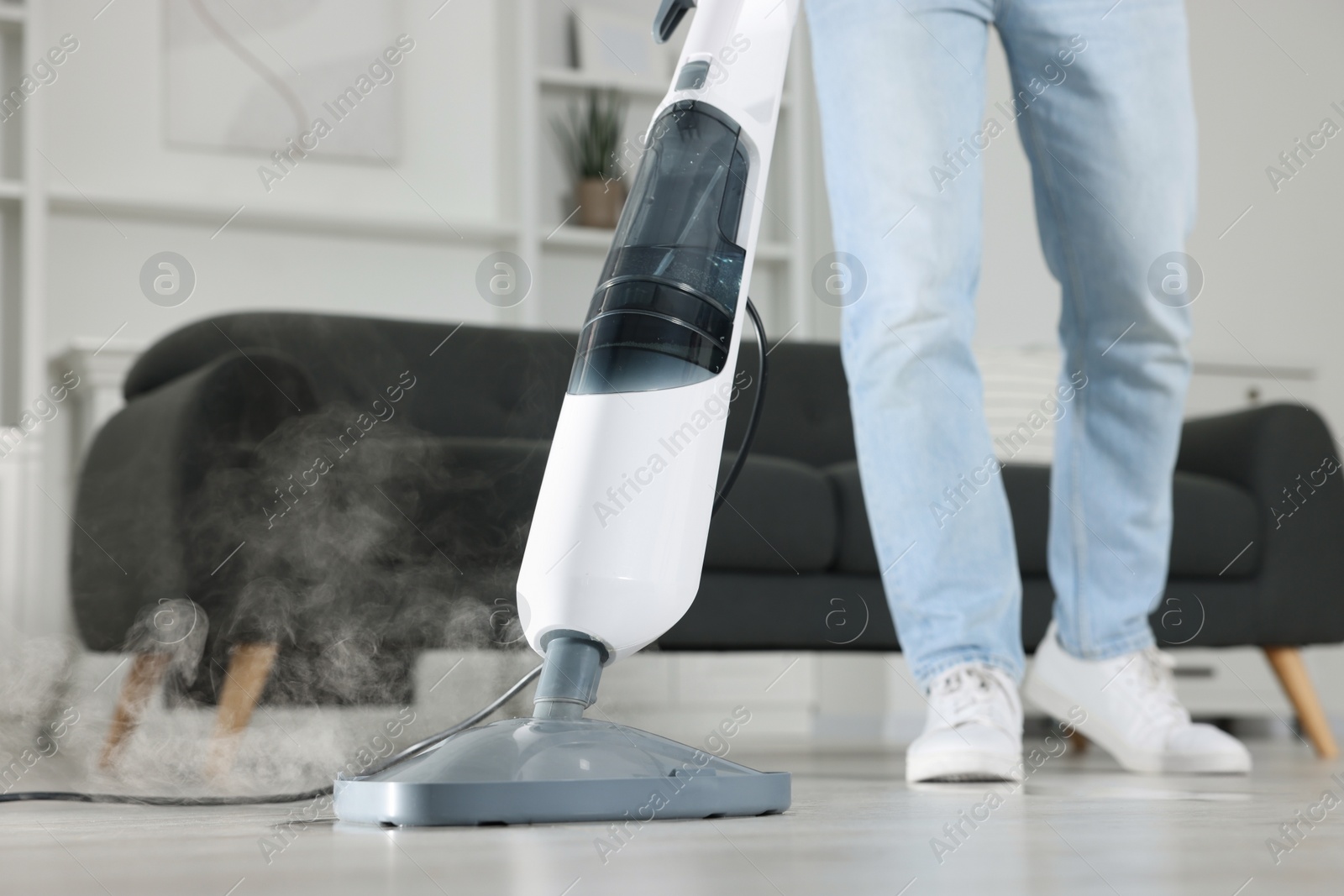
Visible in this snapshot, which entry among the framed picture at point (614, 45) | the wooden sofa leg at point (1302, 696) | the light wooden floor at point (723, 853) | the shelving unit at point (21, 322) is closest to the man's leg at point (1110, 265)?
the light wooden floor at point (723, 853)

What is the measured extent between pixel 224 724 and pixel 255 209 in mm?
2190

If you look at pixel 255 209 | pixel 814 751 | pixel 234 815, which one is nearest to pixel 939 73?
pixel 234 815

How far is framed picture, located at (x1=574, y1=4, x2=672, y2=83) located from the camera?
3477 millimetres

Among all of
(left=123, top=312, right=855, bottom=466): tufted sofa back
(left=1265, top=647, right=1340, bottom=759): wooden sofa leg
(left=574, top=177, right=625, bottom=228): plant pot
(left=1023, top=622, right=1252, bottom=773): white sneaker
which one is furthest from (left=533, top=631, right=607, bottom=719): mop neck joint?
(left=574, top=177, right=625, bottom=228): plant pot

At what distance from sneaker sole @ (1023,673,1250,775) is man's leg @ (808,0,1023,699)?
0.20 m

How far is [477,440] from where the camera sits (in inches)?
58.5

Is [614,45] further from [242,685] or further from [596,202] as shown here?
[242,685]

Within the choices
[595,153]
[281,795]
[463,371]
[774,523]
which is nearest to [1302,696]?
[774,523]

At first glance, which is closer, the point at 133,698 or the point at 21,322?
the point at 133,698

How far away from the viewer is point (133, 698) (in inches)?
51.4

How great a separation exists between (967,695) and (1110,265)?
46 cm

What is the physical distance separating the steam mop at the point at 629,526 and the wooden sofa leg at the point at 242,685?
22.3 inches

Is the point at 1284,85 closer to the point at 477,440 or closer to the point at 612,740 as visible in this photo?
the point at 477,440

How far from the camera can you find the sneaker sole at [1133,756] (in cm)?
116
